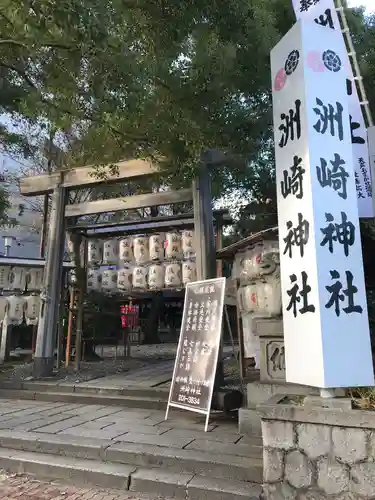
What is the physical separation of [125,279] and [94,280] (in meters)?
0.93

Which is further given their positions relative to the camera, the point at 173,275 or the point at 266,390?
the point at 173,275

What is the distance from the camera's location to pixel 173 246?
28.7 ft

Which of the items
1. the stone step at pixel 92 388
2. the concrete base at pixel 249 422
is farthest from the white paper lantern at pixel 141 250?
the concrete base at pixel 249 422

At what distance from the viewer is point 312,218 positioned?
12.7 ft

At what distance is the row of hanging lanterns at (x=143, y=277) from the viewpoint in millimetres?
8617

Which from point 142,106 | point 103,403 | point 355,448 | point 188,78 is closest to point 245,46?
point 188,78

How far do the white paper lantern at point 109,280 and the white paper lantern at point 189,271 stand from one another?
187 centimetres

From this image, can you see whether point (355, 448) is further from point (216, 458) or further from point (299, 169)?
point (299, 169)

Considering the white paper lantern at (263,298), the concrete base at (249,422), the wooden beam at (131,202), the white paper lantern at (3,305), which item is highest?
the wooden beam at (131,202)

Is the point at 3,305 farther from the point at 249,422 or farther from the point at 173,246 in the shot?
the point at 249,422

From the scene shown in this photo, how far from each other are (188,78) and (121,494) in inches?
212

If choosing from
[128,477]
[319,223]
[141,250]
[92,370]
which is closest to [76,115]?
[141,250]

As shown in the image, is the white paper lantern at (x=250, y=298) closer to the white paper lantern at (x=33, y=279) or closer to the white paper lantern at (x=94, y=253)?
the white paper lantern at (x=94, y=253)

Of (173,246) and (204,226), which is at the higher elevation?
(204,226)
